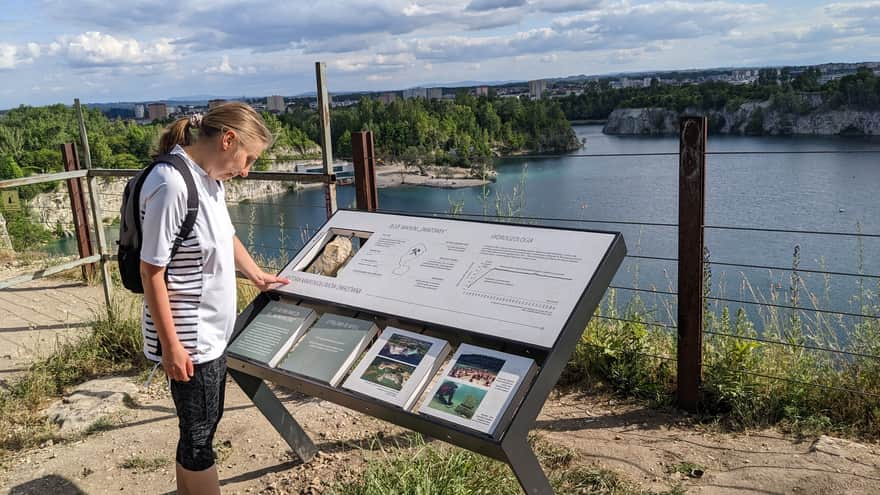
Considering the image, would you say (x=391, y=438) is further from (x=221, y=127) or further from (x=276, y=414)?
(x=221, y=127)

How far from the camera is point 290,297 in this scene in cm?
271

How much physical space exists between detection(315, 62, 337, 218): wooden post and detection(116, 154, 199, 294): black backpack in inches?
80.9

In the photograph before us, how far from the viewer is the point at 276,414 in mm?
2969

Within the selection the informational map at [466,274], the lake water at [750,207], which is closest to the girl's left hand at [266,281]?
the informational map at [466,274]

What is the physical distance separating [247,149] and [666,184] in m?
17.0

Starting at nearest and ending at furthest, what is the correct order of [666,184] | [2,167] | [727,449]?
1. [727,449]
2. [666,184]
3. [2,167]

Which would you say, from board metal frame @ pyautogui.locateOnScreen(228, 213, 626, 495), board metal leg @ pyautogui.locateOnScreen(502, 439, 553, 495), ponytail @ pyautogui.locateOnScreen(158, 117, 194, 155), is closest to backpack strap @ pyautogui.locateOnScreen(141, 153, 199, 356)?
ponytail @ pyautogui.locateOnScreen(158, 117, 194, 155)

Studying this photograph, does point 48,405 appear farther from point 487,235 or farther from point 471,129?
point 471,129

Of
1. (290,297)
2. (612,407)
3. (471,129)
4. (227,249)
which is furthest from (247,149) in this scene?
(471,129)

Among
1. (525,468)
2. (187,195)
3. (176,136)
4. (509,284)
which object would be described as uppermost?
(176,136)

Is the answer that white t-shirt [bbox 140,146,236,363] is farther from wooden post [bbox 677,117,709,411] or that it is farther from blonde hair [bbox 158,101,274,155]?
wooden post [bbox 677,117,709,411]

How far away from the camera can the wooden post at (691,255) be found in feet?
10.3

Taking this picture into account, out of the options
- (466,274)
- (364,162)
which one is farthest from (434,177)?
(466,274)

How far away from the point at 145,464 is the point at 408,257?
1.77 meters
